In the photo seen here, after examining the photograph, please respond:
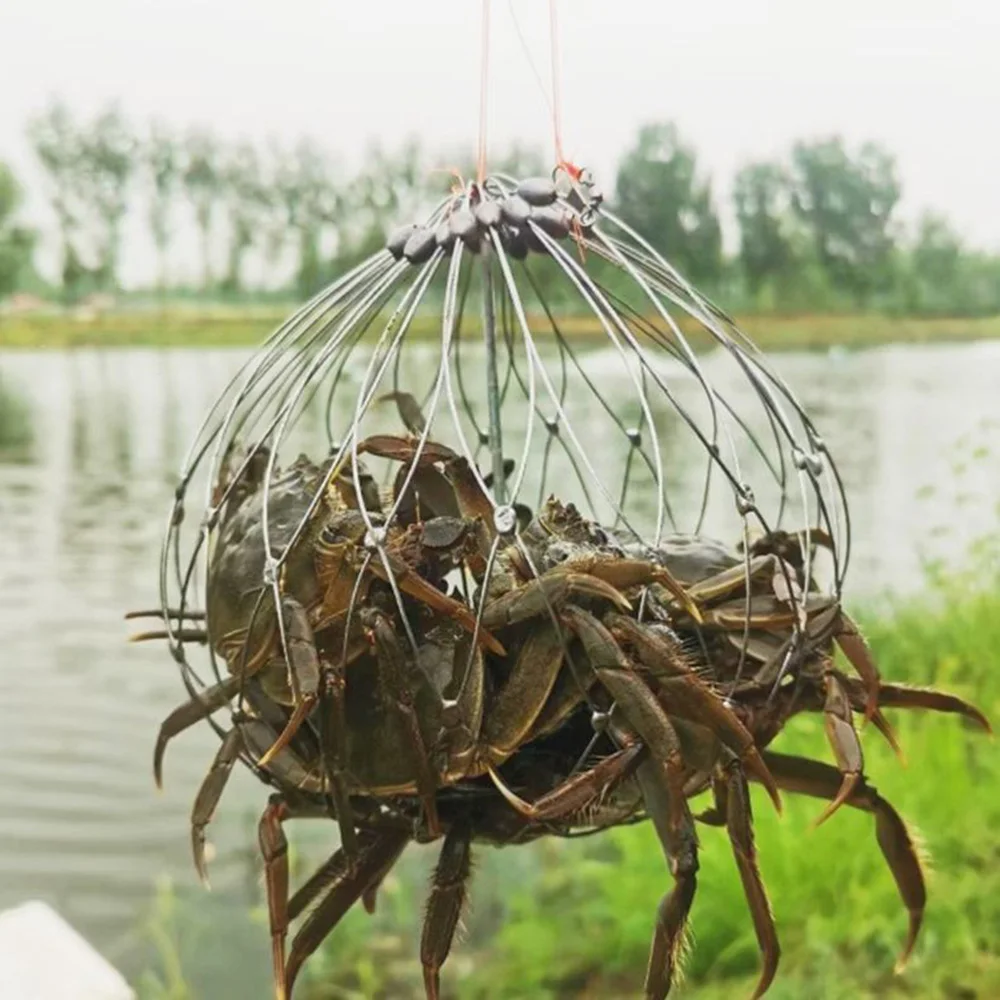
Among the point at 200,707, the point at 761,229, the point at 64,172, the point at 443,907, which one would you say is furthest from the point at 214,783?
the point at 64,172

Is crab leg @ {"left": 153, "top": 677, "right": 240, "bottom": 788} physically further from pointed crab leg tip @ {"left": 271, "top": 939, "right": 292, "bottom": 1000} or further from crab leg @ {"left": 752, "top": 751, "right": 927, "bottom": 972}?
crab leg @ {"left": 752, "top": 751, "right": 927, "bottom": 972}

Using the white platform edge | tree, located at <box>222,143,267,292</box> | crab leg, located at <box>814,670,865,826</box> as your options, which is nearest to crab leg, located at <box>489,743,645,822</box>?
crab leg, located at <box>814,670,865,826</box>

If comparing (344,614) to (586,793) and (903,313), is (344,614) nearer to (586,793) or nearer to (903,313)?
(586,793)

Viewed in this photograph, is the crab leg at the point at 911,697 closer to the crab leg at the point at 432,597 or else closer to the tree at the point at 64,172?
the crab leg at the point at 432,597

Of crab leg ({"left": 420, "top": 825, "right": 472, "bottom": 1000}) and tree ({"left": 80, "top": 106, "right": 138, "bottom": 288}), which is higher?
tree ({"left": 80, "top": 106, "right": 138, "bottom": 288})

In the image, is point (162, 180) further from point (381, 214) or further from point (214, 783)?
point (214, 783)

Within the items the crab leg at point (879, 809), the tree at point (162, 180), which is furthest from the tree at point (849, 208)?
the crab leg at point (879, 809)

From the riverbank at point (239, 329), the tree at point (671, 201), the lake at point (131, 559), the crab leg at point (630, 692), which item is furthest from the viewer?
the lake at point (131, 559)
